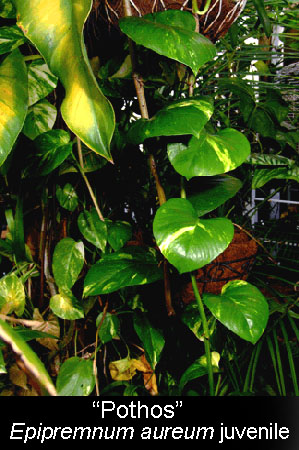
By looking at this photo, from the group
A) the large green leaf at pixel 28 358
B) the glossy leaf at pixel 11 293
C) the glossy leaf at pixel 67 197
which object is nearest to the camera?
the large green leaf at pixel 28 358

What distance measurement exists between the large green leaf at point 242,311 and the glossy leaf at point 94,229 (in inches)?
11.3

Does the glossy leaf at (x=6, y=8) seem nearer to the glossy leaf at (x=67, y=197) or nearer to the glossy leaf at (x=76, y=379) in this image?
the glossy leaf at (x=67, y=197)

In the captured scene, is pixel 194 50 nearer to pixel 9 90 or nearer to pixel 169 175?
pixel 9 90

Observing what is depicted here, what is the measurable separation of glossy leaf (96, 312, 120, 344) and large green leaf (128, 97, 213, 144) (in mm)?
452

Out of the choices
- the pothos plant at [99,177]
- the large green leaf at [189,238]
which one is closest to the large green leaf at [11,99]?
the pothos plant at [99,177]

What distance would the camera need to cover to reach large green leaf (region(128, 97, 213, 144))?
565 millimetres

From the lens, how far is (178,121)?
582mm

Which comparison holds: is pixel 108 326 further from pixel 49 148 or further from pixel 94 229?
pixel 49 148

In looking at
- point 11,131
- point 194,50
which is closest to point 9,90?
point 11,131

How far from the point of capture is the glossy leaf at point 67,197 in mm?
897

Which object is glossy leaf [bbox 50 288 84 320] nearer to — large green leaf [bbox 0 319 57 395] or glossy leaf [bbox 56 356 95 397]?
glossy leaf [bbox 56 356 95 397]

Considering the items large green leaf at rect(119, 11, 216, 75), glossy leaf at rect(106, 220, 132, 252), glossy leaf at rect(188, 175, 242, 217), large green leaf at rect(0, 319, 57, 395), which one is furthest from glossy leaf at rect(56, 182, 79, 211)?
large green leaf at rect(0, 319, 57, 395)

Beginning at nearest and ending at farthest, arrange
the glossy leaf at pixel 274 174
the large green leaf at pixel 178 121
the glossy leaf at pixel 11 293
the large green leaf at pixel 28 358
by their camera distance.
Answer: the large green leaf at pixel 28 358, the large green leaf at pixel 178 121, the glossy leaf at pixel 11 293, the glossy leaf at pixel 274 174

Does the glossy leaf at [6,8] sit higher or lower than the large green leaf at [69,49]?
higher
